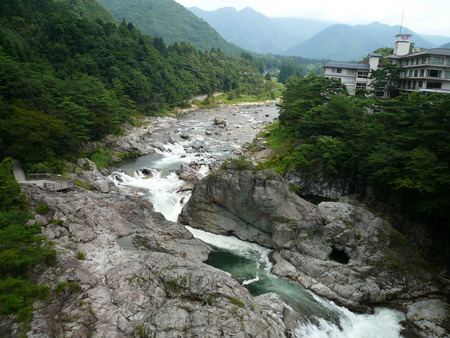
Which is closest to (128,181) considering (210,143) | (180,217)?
(180,217)

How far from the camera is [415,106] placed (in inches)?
919

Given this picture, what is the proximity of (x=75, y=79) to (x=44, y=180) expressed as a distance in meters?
26.6

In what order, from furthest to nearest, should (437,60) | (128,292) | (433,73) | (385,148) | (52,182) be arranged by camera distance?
(433,73), (437,60), (385,148), (52,182), (128,292)

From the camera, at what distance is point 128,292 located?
46.1 ft

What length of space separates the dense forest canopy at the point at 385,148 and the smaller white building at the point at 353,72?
9.46m

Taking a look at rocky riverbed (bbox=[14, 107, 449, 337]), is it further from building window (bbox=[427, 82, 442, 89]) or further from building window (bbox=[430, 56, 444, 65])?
building window (bbox=[430, 56, 444, 65])

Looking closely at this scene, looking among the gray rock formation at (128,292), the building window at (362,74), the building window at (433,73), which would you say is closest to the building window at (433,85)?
the building window at (433,73)

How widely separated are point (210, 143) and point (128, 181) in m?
18.6

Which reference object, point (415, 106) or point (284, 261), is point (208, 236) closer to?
point (284, 261)

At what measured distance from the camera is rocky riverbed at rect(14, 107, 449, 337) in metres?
12.9

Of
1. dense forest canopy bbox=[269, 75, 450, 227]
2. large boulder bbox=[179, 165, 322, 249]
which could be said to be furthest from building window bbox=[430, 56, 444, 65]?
large boulder bbox=[179, 165, 322, 249]

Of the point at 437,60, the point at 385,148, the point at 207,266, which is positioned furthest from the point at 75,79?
the point at 437,60

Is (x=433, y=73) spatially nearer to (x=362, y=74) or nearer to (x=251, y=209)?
(x=362, y=74)

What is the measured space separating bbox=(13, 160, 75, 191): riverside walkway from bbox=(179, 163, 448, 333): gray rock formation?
9051 millimetres
